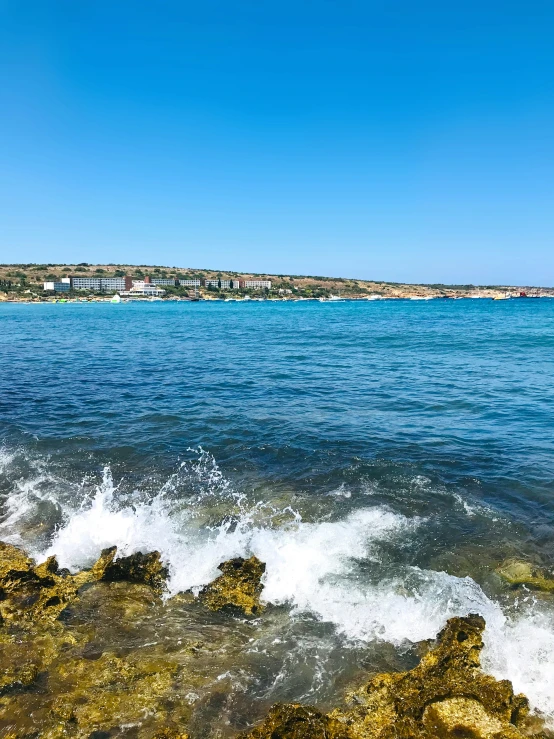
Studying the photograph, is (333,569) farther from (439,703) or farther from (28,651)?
(28,651)

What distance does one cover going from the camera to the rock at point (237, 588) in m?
9.02

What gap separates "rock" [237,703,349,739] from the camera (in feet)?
18.7

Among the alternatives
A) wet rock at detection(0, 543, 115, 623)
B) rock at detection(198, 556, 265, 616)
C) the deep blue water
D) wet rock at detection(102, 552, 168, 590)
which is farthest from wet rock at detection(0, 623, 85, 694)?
the deep blue water

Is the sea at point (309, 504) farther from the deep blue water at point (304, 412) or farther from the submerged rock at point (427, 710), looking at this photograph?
the submerged rock at point (427, 710)

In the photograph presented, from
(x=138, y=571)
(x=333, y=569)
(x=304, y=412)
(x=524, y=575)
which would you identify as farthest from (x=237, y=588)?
(x=304, y=412)

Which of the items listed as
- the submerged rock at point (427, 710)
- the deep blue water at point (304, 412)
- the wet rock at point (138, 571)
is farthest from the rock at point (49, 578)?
the deep blue water at point (304, 412)

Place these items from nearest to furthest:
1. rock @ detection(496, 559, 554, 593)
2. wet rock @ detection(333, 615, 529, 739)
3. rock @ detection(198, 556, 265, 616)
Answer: wet rock @ detection(333, 615, 529, 739) < rock @ detection(198, 556, 265, 616) < rock @ detection(496, 559, 554, 593)

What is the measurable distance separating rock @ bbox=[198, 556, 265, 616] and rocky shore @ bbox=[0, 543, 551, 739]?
2 cm

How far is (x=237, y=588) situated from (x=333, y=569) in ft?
7.08

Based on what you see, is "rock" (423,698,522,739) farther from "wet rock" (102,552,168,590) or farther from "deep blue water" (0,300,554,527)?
"deep blue water" (0,300,554,527)

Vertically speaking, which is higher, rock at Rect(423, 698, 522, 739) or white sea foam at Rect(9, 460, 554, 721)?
rock at Rect(423, 698, 522, 739)

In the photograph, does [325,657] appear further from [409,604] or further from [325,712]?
[409,604]

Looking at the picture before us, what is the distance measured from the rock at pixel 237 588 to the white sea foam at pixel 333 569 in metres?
0.31

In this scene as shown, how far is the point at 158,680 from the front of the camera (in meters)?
7.05
